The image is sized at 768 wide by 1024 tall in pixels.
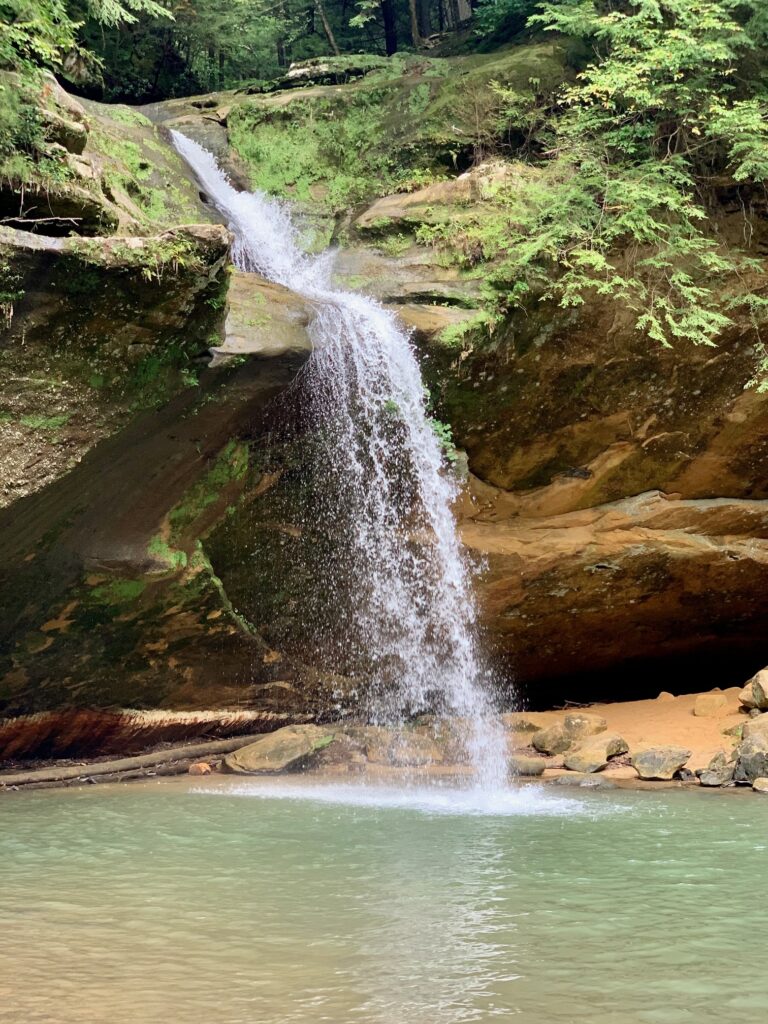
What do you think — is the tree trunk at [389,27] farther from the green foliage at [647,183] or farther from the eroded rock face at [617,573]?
the eroded rock face at [617,573]

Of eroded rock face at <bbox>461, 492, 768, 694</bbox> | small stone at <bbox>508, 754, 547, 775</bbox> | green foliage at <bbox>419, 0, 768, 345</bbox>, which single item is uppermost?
green foliage at <bbox>419, 0, 768, 345</bbox>

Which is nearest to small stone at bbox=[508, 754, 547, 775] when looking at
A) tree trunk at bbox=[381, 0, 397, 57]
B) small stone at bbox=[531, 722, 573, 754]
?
small stone at bbox=[531, 722, 573, 754]

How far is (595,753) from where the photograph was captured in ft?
32.9

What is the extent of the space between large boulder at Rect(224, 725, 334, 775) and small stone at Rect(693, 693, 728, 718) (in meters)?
4.78

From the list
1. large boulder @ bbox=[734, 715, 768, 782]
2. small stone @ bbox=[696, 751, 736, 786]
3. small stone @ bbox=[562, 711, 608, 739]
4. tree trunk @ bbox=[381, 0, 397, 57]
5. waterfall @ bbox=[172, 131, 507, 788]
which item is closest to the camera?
large boulder @ bbox=[734, 715, 768, 782]

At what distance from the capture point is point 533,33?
14641 mm

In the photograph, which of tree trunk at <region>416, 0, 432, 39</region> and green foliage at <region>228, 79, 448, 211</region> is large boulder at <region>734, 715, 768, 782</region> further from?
tree trunk at <region>416, 0, 432, 39</region>

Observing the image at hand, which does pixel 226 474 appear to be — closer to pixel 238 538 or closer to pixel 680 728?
pixel 238 538

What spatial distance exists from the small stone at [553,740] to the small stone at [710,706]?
1.95 meters

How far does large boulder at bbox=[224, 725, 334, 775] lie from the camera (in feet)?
33.2

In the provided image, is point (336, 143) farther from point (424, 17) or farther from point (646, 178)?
point (424, 17)

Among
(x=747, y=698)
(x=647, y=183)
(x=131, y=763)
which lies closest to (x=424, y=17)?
(x=647, y=183)

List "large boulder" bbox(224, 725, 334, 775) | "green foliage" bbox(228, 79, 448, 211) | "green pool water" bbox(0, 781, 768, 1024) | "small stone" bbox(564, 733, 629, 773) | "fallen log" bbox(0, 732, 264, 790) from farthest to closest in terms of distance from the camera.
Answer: "green foliage" bbox(228, 79, 448, 211) < "large boulder" bbox(224, 725, 334, 775) < "small stone" bbox(564, 733, 629, 773) < "fallen log" bbox(0, 732, 264, 790) < "green pool water" bbox(0, 781, 768, 1024)

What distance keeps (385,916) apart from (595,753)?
609 centimetres
